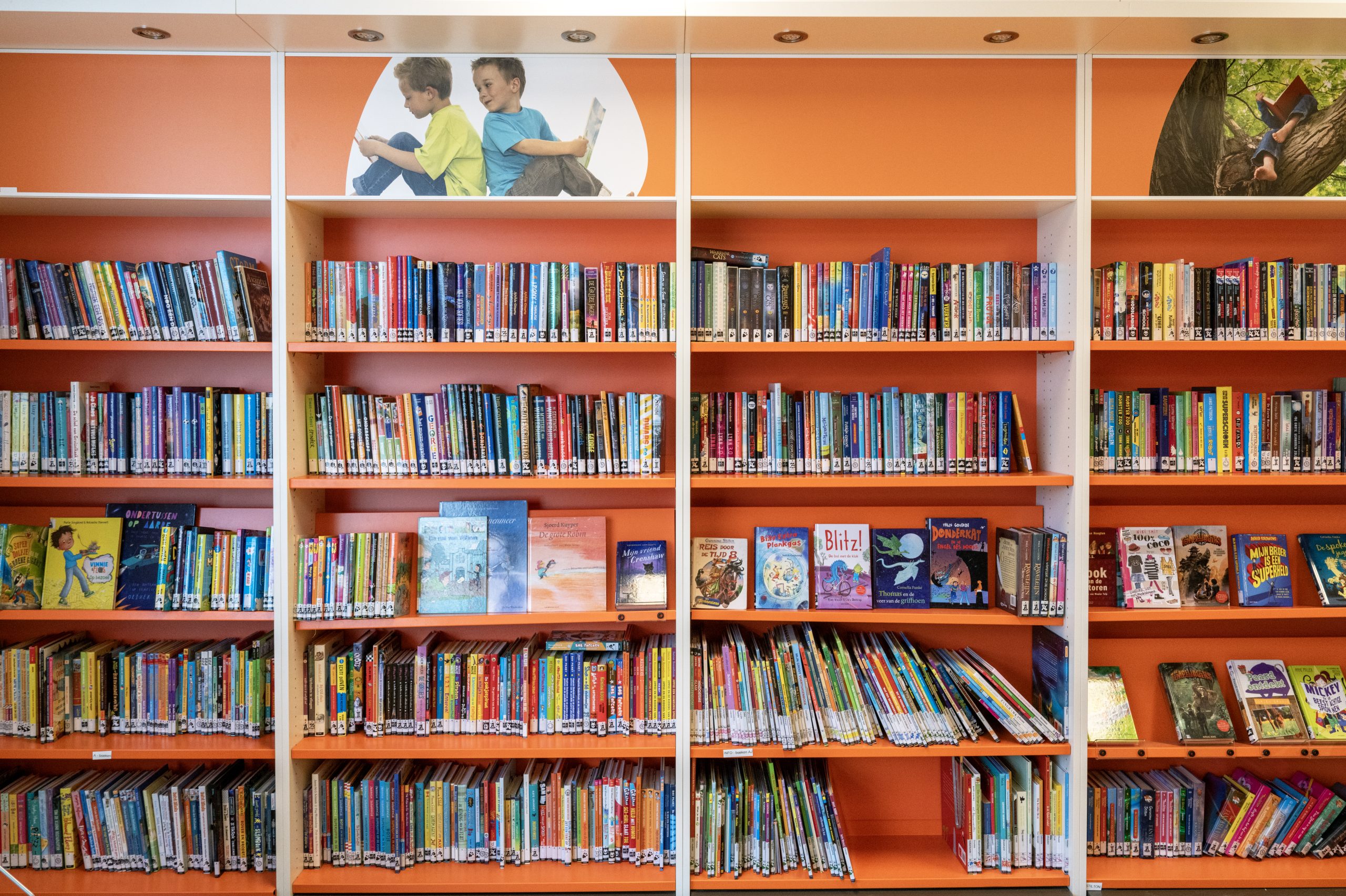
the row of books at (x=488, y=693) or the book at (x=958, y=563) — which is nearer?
the row of books at (x=488, y=693)

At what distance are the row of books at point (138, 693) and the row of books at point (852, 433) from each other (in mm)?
1676

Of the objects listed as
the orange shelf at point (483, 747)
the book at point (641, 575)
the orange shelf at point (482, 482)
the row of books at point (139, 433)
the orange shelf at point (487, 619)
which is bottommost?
the orange shelf at point (483, 747)

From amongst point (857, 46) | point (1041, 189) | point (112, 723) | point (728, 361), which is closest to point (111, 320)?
point (112, 723)

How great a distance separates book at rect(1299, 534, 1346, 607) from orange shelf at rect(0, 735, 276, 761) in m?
3.60

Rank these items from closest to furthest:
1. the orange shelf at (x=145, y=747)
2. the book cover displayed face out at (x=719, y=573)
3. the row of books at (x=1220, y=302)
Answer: the orange shelf at (x=145, y=747), the row of books at (x=1220, y=302), the book cover displayed face out at (x=719, y=573)

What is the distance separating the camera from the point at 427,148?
101 inches

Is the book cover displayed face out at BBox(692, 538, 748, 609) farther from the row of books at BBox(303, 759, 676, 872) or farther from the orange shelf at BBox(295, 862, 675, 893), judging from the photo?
the orange shelf at BBox(295, 862, 675, 893)

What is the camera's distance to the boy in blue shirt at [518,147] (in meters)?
2.58

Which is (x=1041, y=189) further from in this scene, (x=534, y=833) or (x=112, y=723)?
(x=112, y=723)

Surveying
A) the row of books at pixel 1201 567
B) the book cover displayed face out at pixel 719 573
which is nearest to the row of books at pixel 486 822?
the book cover displayed face out at pixel 719 573

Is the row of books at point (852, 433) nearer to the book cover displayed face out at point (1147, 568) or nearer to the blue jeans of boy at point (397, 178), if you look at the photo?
the book cover displayed face out at point (1147, 568)

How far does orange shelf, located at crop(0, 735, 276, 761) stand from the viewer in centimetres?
256

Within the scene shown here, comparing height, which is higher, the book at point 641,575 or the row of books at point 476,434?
the row of books at point 476,434

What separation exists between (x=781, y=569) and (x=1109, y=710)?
1.22m
